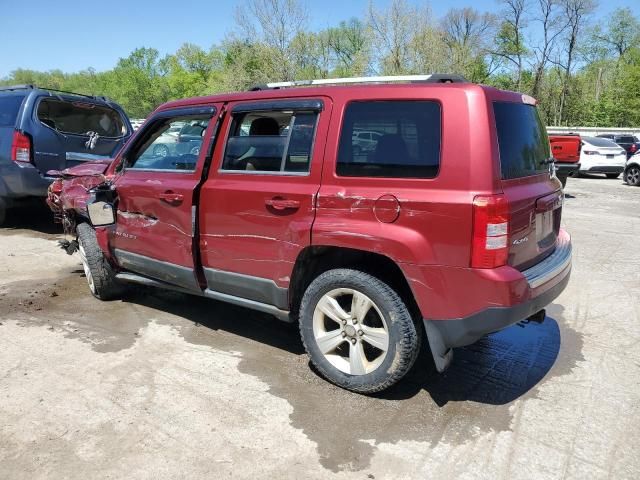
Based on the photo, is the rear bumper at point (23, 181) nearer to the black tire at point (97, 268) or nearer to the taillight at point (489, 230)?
the black tire at point (97, 268)

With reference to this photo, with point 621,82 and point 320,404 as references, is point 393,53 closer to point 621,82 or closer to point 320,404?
point 621,82

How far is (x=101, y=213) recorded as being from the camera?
4691mm

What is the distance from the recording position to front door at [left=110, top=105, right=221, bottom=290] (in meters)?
4.00

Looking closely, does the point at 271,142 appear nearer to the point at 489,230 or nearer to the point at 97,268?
the point at 489,230

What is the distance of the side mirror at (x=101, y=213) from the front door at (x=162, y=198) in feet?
0.24

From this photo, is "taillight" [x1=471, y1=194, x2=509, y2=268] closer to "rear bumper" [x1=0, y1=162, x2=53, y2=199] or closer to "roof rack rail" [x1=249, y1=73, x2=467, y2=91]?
"roof rack rail" [x1=249, y1=73, x2=467, y2=91]

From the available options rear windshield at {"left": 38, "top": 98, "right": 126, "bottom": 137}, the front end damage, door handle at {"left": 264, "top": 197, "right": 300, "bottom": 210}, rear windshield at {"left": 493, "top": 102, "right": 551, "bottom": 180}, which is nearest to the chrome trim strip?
rear windshield at {"left": 493, "top": 102, "right": 551, "bottom": 180}

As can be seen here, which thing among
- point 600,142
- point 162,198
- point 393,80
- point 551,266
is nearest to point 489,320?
point 551,266

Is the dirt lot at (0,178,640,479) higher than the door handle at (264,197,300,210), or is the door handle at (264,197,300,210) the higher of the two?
the door handle at (264,197,300,210)

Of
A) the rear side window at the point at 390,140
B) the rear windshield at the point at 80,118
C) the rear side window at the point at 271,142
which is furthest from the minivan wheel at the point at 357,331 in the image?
the rear windshield at the point at 80,118

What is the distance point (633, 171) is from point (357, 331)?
17203 millimetres

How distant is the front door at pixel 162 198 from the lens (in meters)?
4.00

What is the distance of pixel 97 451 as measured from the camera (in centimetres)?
277

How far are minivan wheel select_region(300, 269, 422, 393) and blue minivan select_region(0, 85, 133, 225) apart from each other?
19.1 ft
